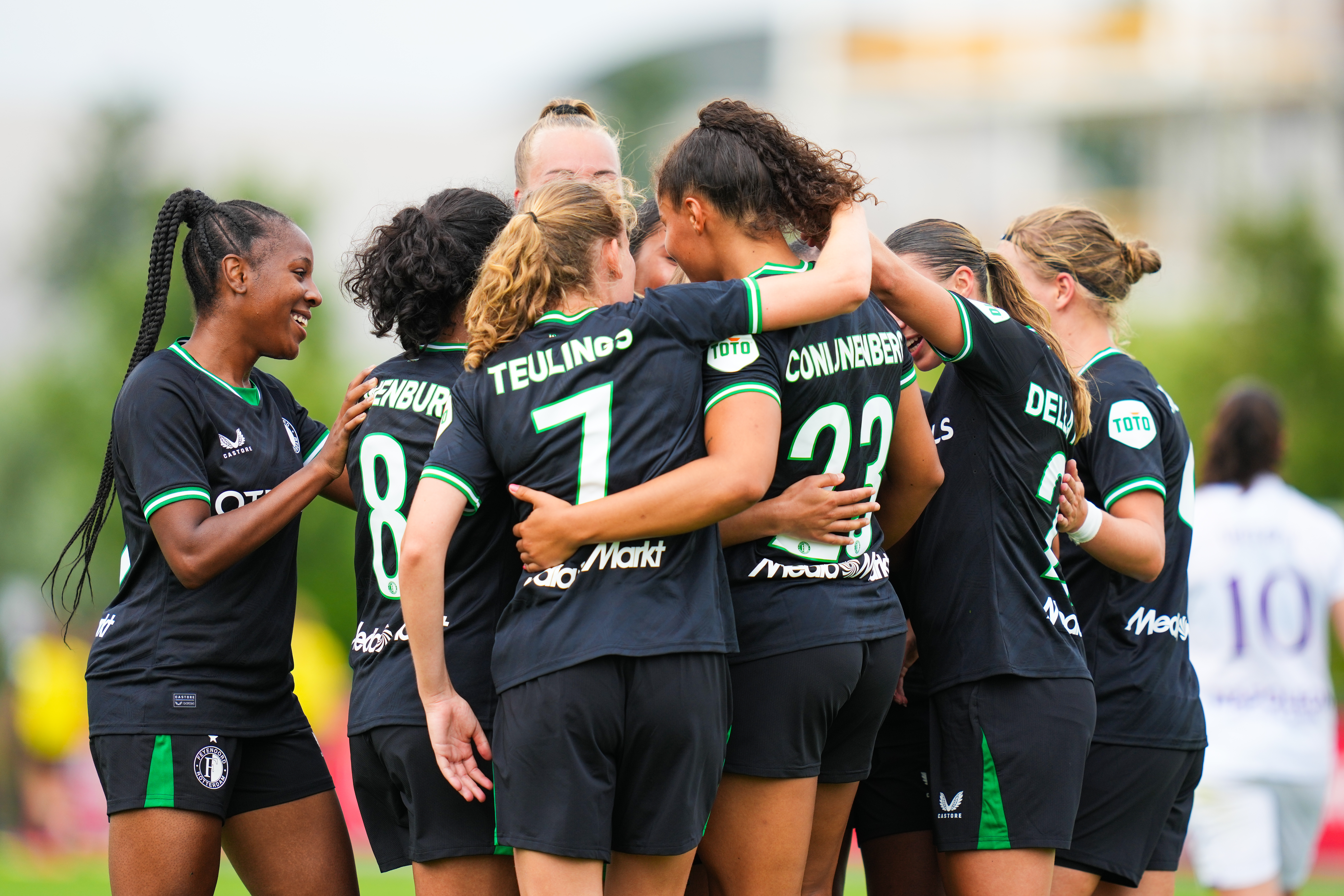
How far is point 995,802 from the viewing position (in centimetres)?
363

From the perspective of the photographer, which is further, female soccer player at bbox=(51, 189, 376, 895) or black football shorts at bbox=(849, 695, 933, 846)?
black football shorts at bbox=(849, 695, 933, 846)

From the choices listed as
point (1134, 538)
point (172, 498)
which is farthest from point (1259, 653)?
point (172, 498)

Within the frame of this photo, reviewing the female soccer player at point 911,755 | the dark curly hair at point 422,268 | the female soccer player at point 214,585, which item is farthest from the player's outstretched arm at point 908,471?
the female soccer player at point 214,585

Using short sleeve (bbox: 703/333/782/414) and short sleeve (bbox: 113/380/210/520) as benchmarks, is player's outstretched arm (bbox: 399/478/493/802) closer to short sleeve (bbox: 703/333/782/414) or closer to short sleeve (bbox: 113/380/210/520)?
short sleeve (bbox: 703/333/782/414)

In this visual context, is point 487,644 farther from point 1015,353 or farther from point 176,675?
point 1015,353

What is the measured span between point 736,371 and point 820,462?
401 millimetres

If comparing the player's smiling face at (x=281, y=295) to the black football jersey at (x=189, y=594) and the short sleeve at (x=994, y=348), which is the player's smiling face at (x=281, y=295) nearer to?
the black football jersey at (x=189, y=594)

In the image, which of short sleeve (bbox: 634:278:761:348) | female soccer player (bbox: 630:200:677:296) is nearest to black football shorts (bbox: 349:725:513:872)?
short sleeve (bbox: 634:278:761:348)

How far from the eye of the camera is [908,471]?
3717mm

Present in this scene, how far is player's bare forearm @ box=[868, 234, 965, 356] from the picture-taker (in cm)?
357

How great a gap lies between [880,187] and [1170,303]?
7.90m

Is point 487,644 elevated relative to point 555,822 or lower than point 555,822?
elevated

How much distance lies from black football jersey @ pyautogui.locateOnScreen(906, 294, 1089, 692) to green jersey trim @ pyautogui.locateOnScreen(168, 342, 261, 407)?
6.98 ft

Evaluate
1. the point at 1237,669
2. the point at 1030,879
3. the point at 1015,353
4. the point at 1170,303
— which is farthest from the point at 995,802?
the point at 1170,303
